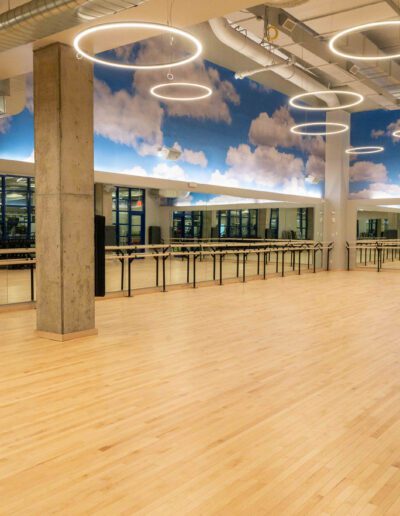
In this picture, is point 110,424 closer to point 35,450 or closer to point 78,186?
point 35,450

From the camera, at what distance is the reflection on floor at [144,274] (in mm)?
9164

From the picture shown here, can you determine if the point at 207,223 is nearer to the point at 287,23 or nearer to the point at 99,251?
the point at 287,23

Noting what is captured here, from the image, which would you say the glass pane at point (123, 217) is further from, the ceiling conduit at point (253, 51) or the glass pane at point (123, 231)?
the ceiling conduit at point (253, 51)

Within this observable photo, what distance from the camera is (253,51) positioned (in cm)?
1234

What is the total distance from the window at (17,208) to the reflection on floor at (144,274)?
4.23ft

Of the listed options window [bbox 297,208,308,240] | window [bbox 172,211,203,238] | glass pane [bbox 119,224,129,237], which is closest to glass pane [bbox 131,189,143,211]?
glass pane [bbox 119,224,129,237]

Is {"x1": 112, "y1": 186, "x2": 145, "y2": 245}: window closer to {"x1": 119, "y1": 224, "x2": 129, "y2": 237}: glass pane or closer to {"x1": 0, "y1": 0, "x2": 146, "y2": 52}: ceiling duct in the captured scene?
{"x1": 119, "y1": 224, "x2": 129, "y2": 237}: glass pane

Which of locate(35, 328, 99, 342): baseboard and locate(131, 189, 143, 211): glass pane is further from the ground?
locate(131, 189, 143, 211): glass pane

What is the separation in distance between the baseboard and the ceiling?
3773 millimetres

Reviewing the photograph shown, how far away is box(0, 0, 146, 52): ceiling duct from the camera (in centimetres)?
500

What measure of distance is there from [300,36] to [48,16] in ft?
27.3

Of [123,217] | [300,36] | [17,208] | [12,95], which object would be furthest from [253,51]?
[17,208]

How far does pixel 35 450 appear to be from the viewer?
11.0 ft

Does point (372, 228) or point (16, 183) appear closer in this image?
point (16, 183)
